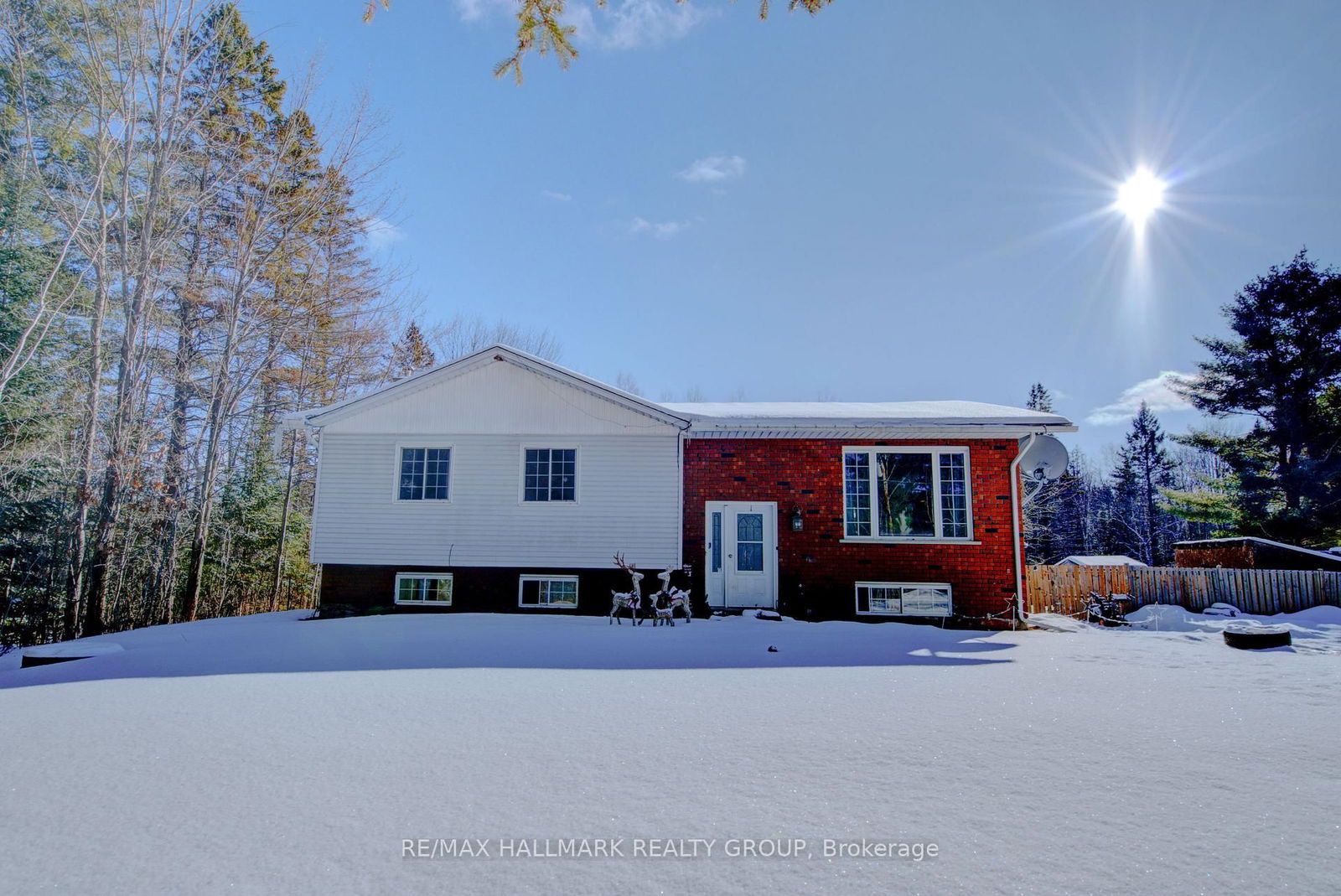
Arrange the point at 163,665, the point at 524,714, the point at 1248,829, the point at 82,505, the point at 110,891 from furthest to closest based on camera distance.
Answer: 1. the point at 82,505
2. the point at 163,665
3. the point at 524,714
4. the point at 1248,829
5. the point at 110,891

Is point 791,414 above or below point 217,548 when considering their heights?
above

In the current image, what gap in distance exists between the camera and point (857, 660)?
6.10 meters

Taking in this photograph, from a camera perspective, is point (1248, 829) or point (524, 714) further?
point (524, 714)

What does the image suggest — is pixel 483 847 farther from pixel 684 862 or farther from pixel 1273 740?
pixel 1273 740

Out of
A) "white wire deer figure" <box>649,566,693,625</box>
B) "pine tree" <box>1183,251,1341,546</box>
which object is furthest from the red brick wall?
"pine tree" <box>1183,251,1341,546</box>

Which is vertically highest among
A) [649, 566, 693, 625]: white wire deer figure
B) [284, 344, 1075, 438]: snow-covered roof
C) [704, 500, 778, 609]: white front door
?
[284, 344, 1075, 438]: snow-covered roof

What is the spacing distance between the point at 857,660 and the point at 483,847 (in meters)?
4.56

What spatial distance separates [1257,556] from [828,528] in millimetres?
12650

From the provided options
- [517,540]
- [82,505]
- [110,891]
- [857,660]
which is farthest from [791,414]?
[82,505]

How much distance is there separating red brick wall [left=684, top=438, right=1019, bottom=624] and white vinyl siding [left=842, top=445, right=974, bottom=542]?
0.13 m

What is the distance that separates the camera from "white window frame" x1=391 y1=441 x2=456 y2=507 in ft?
36.4

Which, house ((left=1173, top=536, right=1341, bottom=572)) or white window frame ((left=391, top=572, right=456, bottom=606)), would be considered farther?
house ((left=1173, top=536, right=1341, bottom=572))

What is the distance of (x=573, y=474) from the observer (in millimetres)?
11102

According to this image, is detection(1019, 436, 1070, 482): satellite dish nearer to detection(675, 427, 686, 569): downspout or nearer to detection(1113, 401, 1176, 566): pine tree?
detection(675, 427, 686, 569): downspout
